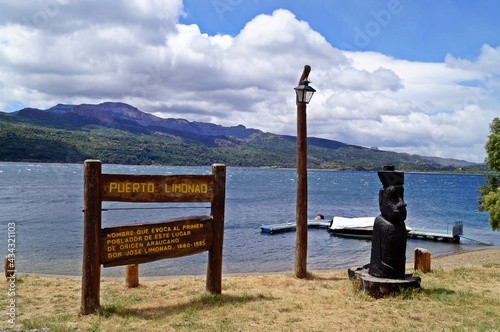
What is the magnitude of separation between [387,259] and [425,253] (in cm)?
467

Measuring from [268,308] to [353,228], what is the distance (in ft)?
101

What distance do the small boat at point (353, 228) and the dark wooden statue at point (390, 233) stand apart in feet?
93.9

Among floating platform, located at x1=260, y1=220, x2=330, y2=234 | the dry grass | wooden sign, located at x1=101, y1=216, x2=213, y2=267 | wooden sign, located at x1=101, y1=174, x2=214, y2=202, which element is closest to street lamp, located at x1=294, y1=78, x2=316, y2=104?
wooden sign, located at x1=101, y1=174, x2=214, y2=202

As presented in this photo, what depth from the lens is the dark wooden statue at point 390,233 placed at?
393 inches

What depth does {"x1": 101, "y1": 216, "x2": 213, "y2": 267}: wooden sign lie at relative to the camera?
28.7ft

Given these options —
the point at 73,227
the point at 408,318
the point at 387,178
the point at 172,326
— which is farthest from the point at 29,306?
the point at 73,227

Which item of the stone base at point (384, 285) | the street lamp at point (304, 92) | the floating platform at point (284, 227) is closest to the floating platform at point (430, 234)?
the floating platform at point (284, 227)

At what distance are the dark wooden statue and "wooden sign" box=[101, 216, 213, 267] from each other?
4.02 m

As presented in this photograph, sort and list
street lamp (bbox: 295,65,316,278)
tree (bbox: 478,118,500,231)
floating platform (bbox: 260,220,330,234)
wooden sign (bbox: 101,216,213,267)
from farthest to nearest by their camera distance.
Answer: floating platform (bbox: 260,220,330,234) → tree (bbox: 478,118,500,231) → street lamp (bbox: 295,65,316,278) → wooden sign (bbox: 101,216,213,267)

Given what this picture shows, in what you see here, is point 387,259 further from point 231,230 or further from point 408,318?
point 231,230

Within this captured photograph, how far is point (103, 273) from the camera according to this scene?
791 inches

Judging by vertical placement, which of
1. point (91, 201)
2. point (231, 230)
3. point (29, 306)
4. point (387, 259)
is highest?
point (91, 201)

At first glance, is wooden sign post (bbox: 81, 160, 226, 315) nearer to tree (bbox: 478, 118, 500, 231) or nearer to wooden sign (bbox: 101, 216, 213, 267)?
wooden sign (bbox: 101, 216, 213, 267)

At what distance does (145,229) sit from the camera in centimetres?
905
